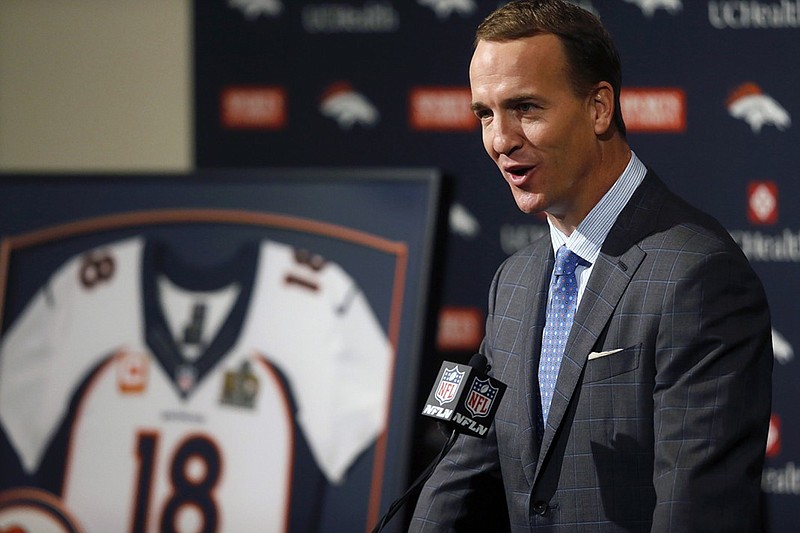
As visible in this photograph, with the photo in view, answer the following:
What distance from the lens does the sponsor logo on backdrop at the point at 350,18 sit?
3348mm

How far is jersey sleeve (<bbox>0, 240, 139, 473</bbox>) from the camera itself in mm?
3016

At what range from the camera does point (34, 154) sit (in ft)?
12.4

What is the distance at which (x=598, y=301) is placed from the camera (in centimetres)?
152

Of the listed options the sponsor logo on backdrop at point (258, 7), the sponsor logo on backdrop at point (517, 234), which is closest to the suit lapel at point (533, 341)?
the sponsor logo on backdrop at point (517, 234)

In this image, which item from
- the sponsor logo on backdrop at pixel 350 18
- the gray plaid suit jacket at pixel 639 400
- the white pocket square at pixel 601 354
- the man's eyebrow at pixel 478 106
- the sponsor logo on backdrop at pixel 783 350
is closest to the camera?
the gray plaid suit jacket at pixel 639 400

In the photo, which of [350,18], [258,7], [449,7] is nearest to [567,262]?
[449,7]

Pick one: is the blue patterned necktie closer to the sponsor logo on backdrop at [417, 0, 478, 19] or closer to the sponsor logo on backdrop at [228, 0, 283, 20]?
the sponsor logo on backdrop at [417, 0, 478, 19]

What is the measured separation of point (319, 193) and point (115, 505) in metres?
1.04

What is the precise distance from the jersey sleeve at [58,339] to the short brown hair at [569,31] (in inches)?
69.6

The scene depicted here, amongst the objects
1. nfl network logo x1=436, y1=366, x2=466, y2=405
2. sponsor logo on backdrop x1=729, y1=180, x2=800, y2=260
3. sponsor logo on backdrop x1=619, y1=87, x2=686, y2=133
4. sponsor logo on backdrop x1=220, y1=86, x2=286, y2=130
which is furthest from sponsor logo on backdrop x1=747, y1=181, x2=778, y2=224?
nfl network logo x1=436, y1=366, x2=466, y2=405

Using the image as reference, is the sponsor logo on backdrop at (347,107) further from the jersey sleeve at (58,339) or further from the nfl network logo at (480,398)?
the nfl network logo at (480,398)

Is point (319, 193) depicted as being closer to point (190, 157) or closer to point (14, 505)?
point (190, 157)

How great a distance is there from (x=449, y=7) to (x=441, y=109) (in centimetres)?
32

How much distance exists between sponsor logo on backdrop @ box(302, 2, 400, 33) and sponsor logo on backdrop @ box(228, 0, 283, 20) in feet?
0.31
